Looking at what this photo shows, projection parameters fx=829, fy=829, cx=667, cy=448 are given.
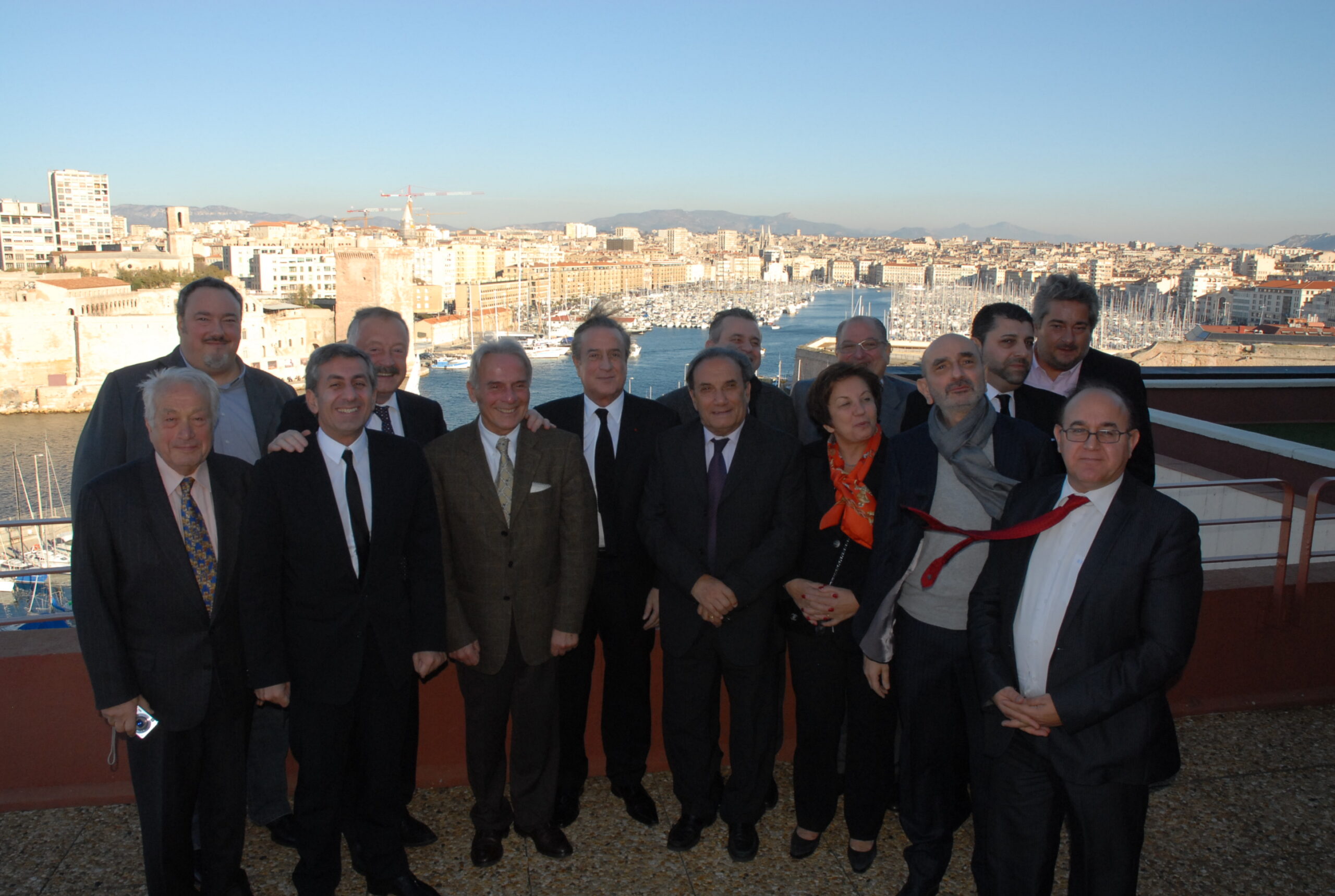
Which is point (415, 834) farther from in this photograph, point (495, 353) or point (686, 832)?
point (495, 353)

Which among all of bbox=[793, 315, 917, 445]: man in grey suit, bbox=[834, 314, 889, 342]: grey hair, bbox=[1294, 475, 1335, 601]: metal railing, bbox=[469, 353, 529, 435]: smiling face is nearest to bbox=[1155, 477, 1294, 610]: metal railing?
bbox=[1294, 475, 1335, 601]: metal railing

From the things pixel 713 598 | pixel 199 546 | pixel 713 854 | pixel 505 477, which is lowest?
pixel 713 854

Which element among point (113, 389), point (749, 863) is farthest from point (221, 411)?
point (749, 863)

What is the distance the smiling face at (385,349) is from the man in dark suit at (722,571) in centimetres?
85

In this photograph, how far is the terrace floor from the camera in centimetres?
193

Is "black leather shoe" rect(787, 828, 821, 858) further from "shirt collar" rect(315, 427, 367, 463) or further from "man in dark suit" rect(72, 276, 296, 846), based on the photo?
"shirt collar" rect(315, 427, 367, 463)

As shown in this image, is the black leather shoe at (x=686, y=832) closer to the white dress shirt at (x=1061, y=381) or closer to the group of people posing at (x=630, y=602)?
the group of people posing at (x=630, y=602)

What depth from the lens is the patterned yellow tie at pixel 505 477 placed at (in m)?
2.01

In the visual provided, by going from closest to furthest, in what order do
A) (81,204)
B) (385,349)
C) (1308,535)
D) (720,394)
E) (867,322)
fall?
1. (720,394)
2. (385,349)
3. (1308,535)
4. (867,322)
5. (81,204)

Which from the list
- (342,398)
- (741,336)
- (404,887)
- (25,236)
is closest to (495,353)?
(342,398)

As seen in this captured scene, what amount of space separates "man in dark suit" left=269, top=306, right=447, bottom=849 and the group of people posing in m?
0.02

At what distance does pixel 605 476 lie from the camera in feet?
7.54

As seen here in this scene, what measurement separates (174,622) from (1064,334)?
2.44 meters

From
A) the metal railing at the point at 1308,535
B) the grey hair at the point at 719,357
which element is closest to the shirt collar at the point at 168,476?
the grey hair at the point at 719,357
